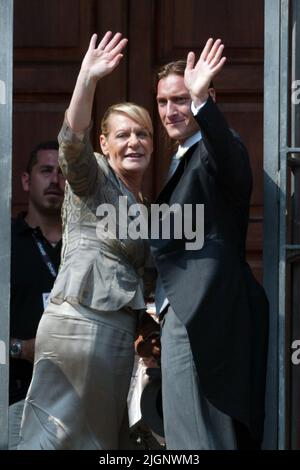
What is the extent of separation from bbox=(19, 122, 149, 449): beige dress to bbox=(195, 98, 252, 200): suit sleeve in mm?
512

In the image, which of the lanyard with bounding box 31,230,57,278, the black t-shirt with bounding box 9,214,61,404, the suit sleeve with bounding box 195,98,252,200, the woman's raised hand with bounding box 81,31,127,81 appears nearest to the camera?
the suit sleeve with bounding box 195,98,252,200

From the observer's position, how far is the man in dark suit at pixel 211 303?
5820mm

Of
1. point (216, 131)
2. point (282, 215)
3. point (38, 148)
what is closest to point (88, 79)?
point (216, 131)

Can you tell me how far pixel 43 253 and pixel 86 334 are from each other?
1166 millimetres

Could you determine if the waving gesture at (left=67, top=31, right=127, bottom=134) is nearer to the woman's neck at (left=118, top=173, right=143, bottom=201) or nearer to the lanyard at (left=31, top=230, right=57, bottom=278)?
the woman's neck at (left=118, top=173, right=143, bottom=201)

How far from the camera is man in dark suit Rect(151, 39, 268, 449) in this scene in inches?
229

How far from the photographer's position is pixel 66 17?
26.3 feet

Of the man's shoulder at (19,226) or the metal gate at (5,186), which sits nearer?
the metal gate at (5,186)

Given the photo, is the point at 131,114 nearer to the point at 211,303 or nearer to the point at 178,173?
the point at 178,173

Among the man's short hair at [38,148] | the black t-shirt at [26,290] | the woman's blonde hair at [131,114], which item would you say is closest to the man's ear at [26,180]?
the man's short hair at [38,148]

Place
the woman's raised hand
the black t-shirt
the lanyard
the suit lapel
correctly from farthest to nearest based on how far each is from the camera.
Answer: the lanyard
the black t-shirt
the suit lapel
the woman's raised hand

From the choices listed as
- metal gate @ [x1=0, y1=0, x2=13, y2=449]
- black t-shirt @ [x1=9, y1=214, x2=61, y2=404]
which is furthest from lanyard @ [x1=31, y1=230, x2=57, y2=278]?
metal gate @ [x1=0, y1=0, x2=13, y2=449]

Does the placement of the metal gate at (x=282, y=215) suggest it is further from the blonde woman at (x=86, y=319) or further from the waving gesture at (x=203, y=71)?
the blonde woman at (x=86, y=319)

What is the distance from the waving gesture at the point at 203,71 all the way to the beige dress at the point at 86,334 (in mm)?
473
